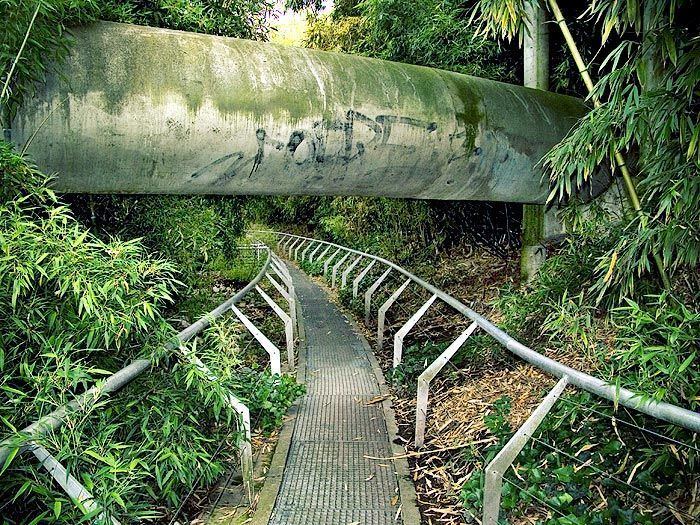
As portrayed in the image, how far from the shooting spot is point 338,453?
3.47 meters

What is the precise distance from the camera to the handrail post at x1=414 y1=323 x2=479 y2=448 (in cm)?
331

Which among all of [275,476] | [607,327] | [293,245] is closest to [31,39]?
[275,476]

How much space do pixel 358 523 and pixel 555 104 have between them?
11.0 ft

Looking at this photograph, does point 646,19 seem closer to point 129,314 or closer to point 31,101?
point 129,314

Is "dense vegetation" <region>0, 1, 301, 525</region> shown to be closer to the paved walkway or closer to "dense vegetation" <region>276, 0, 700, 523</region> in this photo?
the paved walkway

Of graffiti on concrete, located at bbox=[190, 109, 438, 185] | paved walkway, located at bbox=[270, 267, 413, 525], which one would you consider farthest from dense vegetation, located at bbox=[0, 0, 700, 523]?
graffiti on concrete, located at bbox=[190, 109, 438, 185]

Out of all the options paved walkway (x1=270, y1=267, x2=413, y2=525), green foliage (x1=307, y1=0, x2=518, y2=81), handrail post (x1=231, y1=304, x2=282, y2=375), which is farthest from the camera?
green foliage (x1=307, y1=0, x2=518, y2=81)

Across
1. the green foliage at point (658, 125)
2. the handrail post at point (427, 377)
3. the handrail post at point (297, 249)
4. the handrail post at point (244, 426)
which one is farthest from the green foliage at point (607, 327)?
the handrail post at point (297, 249)

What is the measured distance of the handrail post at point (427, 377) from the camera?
3314mm

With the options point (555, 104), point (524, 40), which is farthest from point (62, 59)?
point (524, 40)

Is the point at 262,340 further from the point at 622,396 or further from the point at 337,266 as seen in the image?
the point at 337,266

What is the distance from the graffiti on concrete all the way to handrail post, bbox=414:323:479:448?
1.25 m

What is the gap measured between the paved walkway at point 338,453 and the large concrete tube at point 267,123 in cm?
164

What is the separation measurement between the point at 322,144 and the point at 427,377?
5.09 ft
